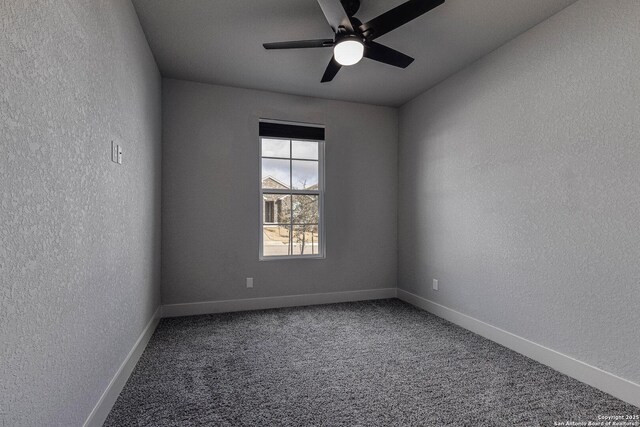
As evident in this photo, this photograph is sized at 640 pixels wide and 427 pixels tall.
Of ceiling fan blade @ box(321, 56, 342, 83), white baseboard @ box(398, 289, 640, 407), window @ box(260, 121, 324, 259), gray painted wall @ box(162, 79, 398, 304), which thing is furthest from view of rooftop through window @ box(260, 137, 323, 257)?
white baseboard @ box(398, 289, 640, 407)

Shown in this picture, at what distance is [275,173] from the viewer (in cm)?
388

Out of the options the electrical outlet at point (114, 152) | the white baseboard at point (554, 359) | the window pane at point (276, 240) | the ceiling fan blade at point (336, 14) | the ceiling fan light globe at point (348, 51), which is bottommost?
the white baseboard at point (554, 359)

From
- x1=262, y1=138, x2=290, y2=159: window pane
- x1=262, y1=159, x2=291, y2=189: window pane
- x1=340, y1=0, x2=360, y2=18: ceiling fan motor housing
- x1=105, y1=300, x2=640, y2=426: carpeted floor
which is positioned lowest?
x1=105, y1=300, x2=640, y2=426: carpeted floor

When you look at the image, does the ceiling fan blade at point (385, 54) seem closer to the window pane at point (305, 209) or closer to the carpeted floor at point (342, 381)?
the window pane at point (305, 209)

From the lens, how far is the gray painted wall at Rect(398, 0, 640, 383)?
6.36 ft

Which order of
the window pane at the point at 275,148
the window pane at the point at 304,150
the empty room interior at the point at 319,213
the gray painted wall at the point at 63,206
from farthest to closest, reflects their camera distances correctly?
the window pane at the point at 304,150
the window pane at the point at 275,148
the empty room interior at the point at 319,213
the gray painted wall at the point at 63,206

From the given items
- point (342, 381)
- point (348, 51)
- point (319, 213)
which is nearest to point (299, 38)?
point (348, 51)

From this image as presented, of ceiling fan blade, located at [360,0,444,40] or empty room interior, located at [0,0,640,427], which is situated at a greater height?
ceiling fan blade, located at [360,0,444,40]

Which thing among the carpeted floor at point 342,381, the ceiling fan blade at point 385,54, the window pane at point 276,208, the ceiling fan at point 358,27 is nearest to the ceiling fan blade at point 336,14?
the ceiling fan at point 358,27

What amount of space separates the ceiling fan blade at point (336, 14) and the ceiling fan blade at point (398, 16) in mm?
114

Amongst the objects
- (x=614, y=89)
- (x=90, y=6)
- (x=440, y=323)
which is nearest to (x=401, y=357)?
(x=440, y=323)

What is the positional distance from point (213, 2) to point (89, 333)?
84.7 inches

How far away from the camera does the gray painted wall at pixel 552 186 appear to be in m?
1.94

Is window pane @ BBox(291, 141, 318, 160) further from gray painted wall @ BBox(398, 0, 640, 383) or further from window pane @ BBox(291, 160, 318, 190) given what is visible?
gray painted wall @ BBox(398, 0, 640, 383)
